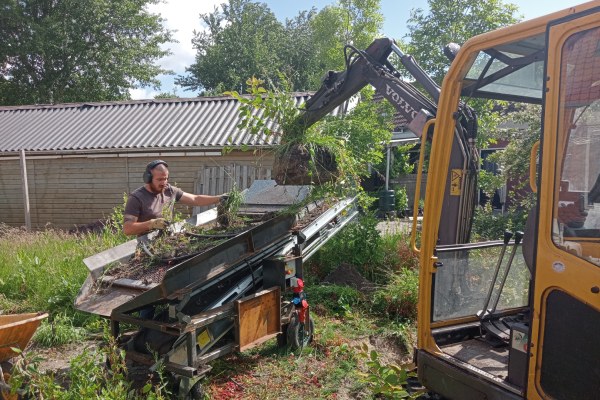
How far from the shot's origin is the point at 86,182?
12867 millimetres

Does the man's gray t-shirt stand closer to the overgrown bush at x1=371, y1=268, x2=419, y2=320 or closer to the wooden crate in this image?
the wooden crate

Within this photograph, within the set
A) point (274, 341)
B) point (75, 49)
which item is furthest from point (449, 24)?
point (75, 49)

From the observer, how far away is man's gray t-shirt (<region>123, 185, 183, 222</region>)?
17.5ft

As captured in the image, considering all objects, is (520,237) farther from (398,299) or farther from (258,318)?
(398,299)

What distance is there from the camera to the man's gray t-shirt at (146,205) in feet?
17.5

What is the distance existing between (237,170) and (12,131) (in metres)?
8.43

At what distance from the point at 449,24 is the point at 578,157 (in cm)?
1371

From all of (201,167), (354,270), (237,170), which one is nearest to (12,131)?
(201,167)

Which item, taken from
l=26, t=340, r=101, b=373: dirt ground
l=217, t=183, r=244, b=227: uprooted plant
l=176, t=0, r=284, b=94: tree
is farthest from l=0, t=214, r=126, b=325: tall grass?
l=176, t=0, r=284, b=94: tree

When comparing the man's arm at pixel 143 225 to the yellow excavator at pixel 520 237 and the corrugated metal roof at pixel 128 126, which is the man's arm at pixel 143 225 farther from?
the corrugated metal roof at pixel 128 126

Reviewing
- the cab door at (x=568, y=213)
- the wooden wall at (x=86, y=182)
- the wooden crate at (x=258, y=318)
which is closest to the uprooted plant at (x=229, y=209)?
the wooden crate at (x=258, y=318)

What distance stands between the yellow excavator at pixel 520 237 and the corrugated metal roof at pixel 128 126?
27.1ft

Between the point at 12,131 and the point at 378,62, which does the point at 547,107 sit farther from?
the point at 12,131

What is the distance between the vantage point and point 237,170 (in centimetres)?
1127
